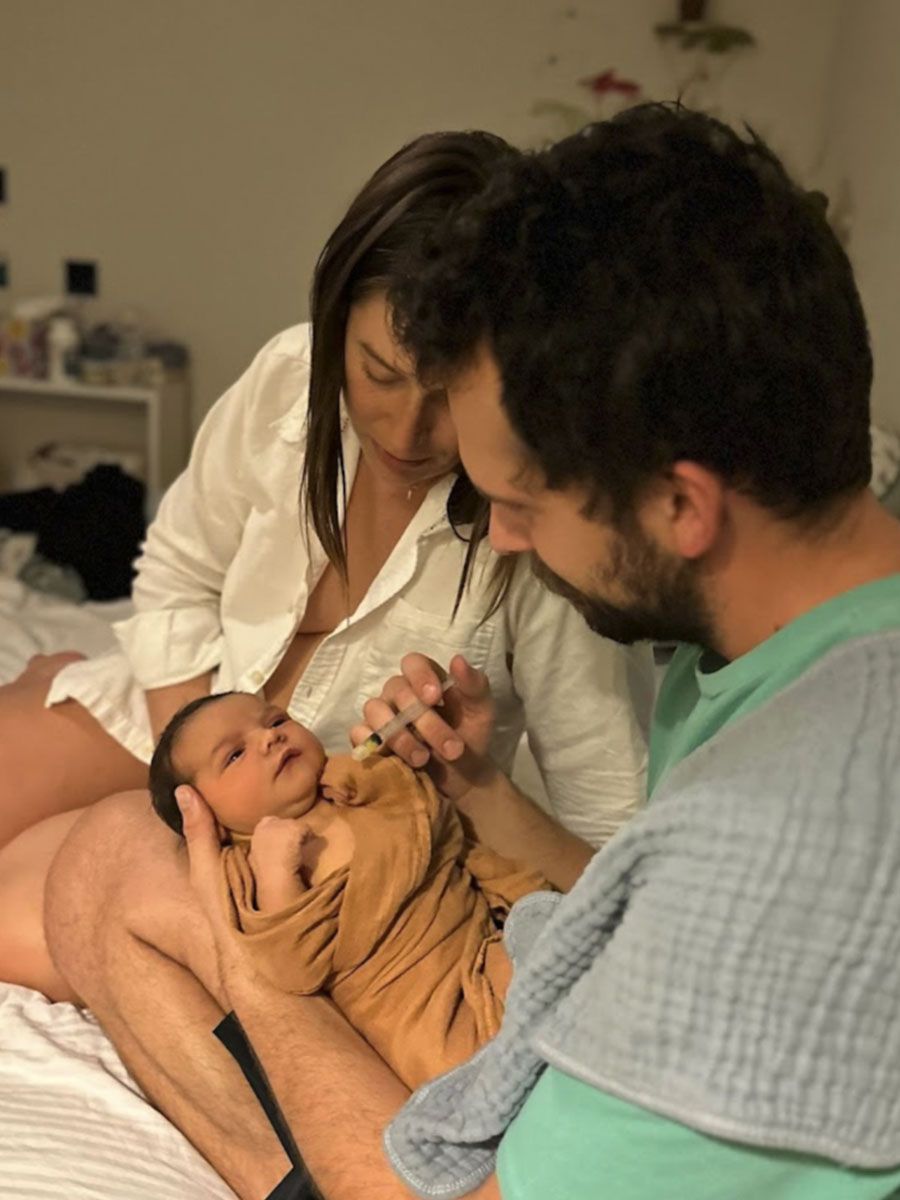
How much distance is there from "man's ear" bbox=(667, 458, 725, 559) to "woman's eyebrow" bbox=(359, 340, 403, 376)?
0.48 m

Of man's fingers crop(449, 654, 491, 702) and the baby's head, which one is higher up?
man's fingers crop(449, 654, 491, 702)

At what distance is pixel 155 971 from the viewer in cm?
120

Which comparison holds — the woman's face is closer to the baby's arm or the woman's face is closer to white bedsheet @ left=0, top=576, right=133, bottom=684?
the baby's arm

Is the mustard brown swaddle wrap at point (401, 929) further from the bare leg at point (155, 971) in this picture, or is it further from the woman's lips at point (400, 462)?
the woman's lips at point (400, 462)

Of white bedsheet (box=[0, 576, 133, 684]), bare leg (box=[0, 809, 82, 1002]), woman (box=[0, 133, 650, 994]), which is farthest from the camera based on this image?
white bedsheet (box=[0, 576, 133, 684])

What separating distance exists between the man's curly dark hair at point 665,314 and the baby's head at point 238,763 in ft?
2.07

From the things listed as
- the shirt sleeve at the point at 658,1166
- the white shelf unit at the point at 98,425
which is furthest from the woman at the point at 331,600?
the white shelf unit at the point at 98,425

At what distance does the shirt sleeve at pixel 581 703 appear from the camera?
54.2 inches

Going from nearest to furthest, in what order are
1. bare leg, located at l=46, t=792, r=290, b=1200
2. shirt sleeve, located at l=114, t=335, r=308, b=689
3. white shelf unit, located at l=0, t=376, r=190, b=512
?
bare leg, located at l=46, t=792, r=290, b=1200 → shirt sleeve, located at l=114, t=335, r=308, b=689 → white shelf unit, located at l=0, t=376, r=190, b=512

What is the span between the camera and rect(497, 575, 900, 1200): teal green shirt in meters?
0.70

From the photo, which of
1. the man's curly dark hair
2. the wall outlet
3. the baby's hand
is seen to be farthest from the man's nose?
the wall outlet

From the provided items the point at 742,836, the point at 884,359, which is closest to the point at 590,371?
the point at 742,836

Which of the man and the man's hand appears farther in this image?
the man's hand

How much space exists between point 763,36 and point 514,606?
2.43 metres
